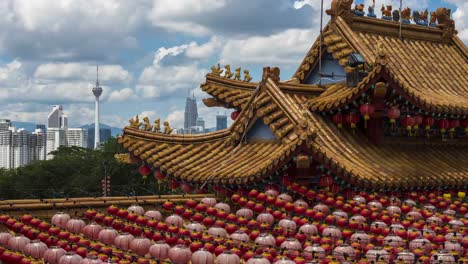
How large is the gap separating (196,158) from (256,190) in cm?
267

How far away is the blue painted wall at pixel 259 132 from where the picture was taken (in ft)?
57.7

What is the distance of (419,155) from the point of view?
1931 cm

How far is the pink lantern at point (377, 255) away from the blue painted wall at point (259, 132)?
656 cm

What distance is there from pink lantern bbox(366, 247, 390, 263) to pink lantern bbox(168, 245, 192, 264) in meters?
2.63

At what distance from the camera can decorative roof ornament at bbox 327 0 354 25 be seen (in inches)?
807

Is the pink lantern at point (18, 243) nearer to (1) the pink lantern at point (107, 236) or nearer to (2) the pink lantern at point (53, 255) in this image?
(2) the pink lantern at point (53, 255)

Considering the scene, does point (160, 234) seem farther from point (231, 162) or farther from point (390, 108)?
point (390, 108)

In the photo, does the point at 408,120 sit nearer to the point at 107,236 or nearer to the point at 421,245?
the point at 421,245

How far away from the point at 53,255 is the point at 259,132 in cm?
809

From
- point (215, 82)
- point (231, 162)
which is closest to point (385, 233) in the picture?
point (231, 162)

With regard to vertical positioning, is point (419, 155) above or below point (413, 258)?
above

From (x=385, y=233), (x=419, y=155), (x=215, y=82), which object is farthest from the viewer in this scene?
(x=215, y=82)

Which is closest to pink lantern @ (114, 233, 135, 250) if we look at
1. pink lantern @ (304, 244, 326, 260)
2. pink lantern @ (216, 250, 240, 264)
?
pink lantern @ (216, 250, 240, 264)

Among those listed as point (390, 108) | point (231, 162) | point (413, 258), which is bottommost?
point (413, 258)
